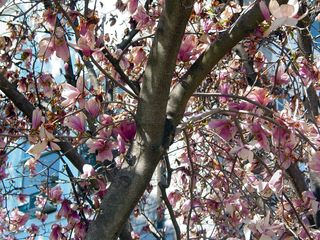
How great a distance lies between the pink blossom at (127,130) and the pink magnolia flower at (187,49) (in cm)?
38

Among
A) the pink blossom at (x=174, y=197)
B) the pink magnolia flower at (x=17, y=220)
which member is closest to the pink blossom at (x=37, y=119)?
the pink blossom at (x=174, y=197)

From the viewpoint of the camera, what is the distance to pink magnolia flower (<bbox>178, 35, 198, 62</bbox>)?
8.34 ft

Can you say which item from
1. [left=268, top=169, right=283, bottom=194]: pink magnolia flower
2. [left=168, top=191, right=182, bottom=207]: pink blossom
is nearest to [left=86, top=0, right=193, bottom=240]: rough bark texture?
[left=268, top=169, right=283, bottom=194]: pink magnolia flower

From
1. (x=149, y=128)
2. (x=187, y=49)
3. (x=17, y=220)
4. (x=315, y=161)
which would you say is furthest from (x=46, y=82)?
(x=17, y=220)

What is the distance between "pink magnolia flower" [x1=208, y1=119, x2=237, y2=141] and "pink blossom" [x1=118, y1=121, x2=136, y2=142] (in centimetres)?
33

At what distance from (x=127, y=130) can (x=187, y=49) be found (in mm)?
441

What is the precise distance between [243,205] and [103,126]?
135cm

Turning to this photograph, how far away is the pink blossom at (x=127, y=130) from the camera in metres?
2.42

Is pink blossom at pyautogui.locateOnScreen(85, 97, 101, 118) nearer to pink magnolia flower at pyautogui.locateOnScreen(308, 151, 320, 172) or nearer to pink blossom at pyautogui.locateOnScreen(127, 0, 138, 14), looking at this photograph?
pink blossom at pyautogui.locateOnScreen(127, 0, 138, 14)

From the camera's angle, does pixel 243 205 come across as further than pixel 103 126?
Yes

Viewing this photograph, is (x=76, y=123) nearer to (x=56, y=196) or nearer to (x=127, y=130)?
(x=127, y=130)

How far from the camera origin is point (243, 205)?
11.4 ft

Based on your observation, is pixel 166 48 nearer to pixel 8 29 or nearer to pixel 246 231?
pixel 246 231

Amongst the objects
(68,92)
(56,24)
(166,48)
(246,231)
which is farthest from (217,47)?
(246,231)
